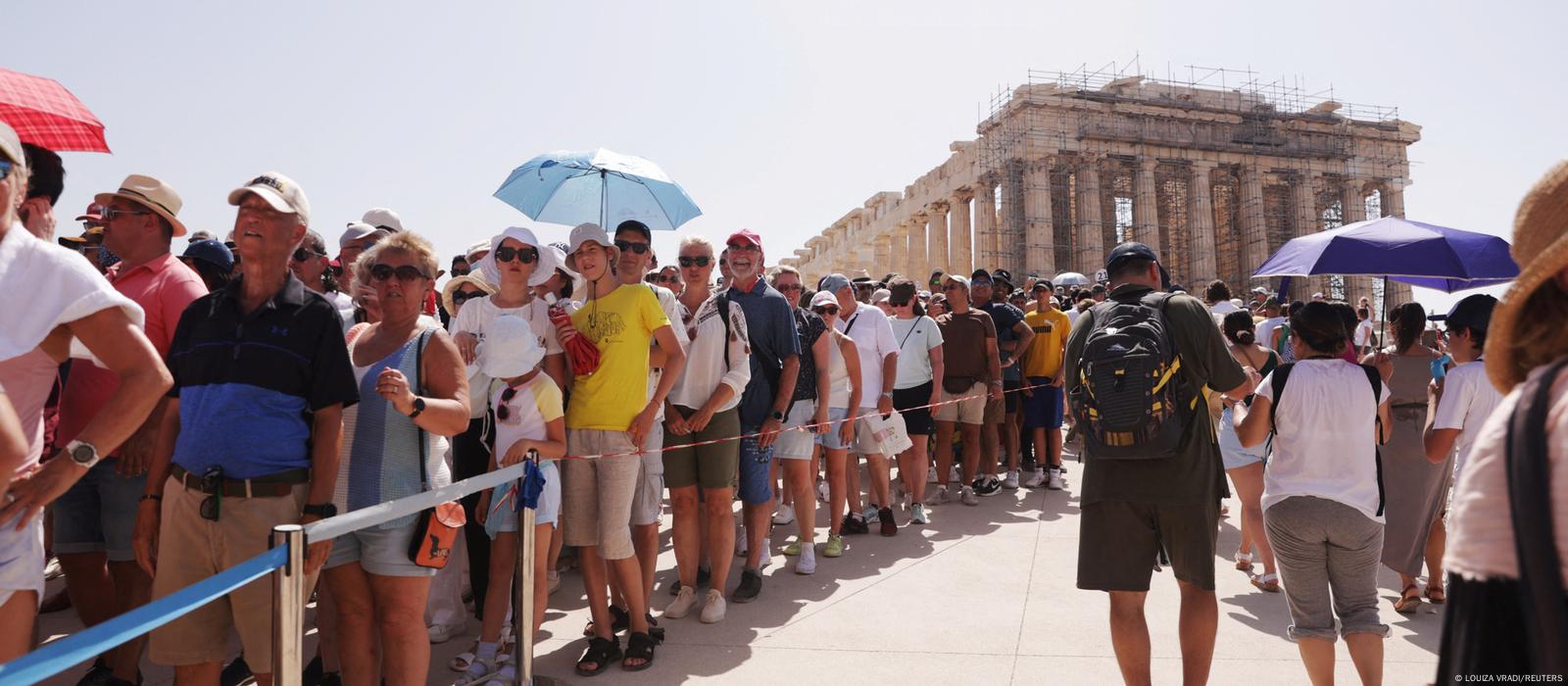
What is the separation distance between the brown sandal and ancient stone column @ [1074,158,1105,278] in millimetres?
27200

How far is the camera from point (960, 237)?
35188 mm

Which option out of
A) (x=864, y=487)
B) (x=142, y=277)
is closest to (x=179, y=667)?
(x=142, y=277)

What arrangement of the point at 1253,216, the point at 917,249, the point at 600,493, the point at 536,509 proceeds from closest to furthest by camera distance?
the point at 536,509 → the point at 600,493 → the point at 1253,216 → the point at 917,249

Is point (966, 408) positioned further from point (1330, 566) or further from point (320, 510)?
point (320, 510)

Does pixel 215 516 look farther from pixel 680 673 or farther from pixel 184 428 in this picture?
pixel 680 673

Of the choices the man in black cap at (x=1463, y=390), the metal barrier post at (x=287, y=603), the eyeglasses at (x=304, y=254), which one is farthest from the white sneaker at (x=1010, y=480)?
the metal barrier post at (x=287, y=603)

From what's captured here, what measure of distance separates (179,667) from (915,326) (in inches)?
229

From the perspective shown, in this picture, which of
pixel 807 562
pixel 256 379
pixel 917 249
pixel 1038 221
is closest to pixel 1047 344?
pixel 807 562

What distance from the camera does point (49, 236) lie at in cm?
336

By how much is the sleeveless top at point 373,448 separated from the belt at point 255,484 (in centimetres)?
35

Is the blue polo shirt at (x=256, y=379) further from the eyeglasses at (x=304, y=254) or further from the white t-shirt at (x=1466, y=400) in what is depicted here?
the white t-shirt at (x=1466, y=400)

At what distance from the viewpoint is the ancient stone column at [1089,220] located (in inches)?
1235

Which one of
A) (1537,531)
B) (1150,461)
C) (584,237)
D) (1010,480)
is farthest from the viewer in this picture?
(1010,480)

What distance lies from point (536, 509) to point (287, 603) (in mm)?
1457
